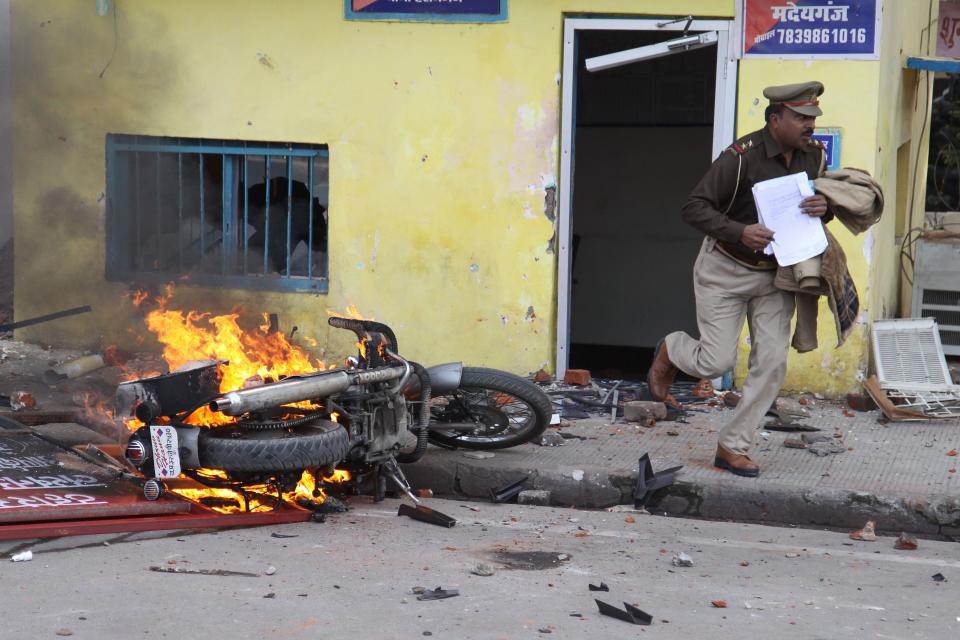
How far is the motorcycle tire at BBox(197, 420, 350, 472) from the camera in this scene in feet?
17.9

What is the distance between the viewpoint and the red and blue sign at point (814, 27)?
26.7ft

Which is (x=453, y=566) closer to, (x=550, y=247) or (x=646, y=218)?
(x=550, y=247)

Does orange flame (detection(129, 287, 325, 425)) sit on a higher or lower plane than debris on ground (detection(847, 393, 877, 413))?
higher

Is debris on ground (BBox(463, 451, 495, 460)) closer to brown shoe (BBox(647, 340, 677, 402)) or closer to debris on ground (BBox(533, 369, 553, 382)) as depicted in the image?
brown shoe (BBox(647, 340, 677, 402))

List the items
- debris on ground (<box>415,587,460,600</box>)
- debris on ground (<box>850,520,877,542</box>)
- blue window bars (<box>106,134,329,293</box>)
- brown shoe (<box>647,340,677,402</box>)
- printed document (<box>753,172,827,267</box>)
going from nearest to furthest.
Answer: debris on ground (<box>415,587,460,600</box>) → debris on ground (<box>850,520,877,542</box>) → printed document (<box>753,172,827,267</box>) → brown shoe (<box>647,340,677,402</box>) → blue window bars (<box>106,134,329,293</box>)

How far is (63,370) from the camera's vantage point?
8.60 m

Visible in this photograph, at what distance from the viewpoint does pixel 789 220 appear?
628cm

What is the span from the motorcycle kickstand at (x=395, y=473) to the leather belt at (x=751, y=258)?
6.86ft

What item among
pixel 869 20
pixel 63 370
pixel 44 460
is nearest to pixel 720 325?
pixel 869 20

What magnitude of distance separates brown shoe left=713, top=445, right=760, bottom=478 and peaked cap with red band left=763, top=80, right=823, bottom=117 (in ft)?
6.05

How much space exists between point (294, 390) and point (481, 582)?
131 cm

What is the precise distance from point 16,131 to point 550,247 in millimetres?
4316

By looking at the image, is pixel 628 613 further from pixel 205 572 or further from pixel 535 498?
pixel 535 498

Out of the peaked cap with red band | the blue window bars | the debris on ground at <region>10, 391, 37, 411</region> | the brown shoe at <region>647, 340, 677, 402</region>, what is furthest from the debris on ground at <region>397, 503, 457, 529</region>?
the blue window bars
